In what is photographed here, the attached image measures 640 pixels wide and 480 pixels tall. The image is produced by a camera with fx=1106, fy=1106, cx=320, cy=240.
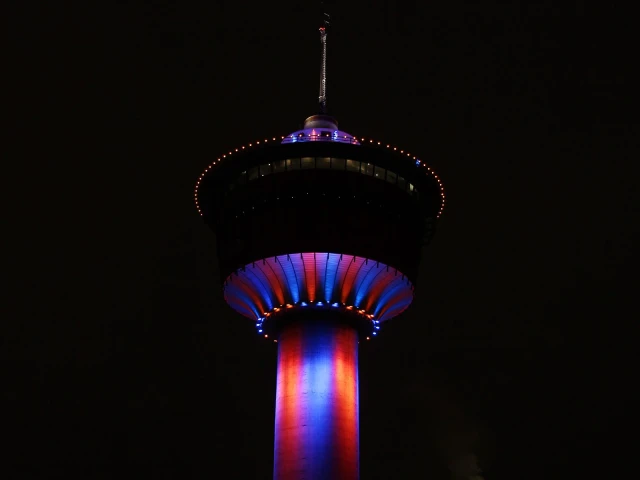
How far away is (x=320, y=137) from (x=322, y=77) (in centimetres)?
960

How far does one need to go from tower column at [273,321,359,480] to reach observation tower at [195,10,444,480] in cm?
7

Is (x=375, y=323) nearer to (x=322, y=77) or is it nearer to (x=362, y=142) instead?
(x=362, y=142)

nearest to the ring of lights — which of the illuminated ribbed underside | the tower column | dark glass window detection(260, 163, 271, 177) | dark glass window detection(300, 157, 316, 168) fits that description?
the illuminated ribbed underside

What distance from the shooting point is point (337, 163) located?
67.4 meters

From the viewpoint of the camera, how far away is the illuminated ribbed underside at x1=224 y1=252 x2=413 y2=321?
216 ft

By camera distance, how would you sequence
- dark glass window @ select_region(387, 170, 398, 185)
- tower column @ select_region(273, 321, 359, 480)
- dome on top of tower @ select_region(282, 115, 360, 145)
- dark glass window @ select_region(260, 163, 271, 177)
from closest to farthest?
1. tower column @ select_region(273, 321, 359, 480)
2. dark glass window @ select_region(260, 163, 271, 177)
3. dark glass window @ select_region(387, 170, 398, 185)
4. dome on top of tower @ select_region(282, 115, 360, 145)

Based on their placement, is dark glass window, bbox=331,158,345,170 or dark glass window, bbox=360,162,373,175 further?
dark glass window, bbox=360,162,373,175

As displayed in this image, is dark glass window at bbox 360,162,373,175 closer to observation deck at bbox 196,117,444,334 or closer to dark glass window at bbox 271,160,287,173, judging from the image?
observation deck at bbox 196,117,444,334

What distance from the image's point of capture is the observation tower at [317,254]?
2527 inches

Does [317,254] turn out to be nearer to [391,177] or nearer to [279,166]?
[279,166]

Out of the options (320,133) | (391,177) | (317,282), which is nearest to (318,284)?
(317,282)

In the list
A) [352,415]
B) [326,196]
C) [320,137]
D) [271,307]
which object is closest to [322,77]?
[320,137]

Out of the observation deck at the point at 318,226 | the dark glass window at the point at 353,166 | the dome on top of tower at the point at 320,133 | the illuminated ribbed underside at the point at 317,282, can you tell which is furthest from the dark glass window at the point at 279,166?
the illuminated ribbed underside at the point at 317,282

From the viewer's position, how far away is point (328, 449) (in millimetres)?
62125
